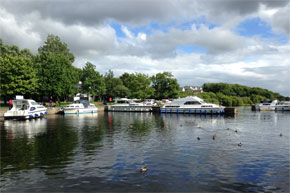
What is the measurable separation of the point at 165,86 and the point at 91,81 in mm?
37070

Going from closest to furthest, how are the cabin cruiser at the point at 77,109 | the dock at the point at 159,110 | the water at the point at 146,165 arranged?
the water at the point at 146,165, the dock at the point at 159,110, the cabin cruiser at the point at 77,109

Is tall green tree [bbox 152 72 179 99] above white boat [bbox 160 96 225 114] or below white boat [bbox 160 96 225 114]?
above

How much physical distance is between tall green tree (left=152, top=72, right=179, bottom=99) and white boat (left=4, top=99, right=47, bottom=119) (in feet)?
210

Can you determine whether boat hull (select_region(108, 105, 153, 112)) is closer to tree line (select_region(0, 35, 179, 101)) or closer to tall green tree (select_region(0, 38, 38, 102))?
tree line (select_region(0, 35, 179, 101))

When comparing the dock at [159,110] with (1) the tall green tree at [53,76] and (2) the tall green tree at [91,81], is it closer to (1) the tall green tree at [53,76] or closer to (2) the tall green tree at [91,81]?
(2) the tall green tree at [91,81]

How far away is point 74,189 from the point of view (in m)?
12.2

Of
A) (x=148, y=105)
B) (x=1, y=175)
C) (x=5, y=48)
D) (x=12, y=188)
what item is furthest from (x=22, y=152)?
(x=5, y=48)

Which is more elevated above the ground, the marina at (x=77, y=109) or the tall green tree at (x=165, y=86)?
the tall green tree at (x=165, y=86)

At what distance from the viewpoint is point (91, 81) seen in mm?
90625

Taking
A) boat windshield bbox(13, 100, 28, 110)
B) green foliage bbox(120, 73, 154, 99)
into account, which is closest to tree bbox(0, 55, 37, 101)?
boat windshield bbox(13, 100, 28, 110)

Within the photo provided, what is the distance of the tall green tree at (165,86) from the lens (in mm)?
109375

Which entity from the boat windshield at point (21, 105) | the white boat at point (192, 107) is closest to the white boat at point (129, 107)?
the white boat at point (192, 107)

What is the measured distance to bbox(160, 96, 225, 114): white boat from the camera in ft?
208

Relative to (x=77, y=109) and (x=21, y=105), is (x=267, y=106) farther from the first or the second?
(x=21, y=105)
